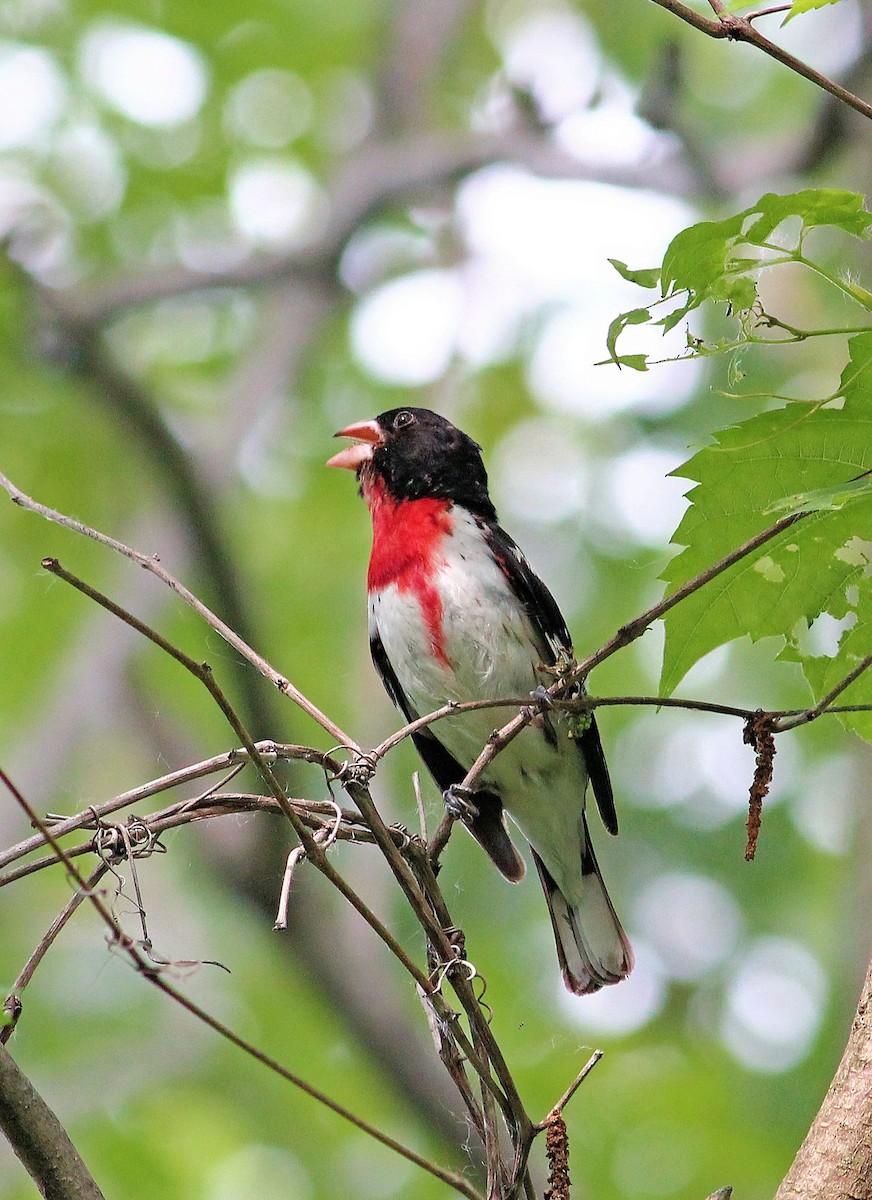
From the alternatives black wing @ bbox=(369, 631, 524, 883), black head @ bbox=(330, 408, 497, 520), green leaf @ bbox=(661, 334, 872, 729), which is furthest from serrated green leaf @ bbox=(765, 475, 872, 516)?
black head @ bbox=(330, 408, 497, 520)

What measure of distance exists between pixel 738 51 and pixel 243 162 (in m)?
4.22

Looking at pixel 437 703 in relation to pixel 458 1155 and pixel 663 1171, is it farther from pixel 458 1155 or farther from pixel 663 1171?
pixel 663 1171

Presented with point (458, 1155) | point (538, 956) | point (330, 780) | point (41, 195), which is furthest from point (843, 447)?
point (41, 195)

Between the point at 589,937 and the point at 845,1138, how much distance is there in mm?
2463

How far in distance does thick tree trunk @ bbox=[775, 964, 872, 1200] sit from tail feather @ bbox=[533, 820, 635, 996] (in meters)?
2.20

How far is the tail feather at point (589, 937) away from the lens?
4453 millimetres

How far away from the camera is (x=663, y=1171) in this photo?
6.71m

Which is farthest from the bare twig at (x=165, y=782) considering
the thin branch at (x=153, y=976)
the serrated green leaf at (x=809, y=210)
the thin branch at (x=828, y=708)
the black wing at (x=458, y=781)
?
the black wing at (x=458, y=781)

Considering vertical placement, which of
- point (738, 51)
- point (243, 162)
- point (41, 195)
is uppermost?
point (738, 51)

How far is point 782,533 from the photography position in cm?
223

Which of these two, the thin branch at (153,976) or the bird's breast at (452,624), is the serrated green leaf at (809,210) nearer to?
the thin branch at (153,976)

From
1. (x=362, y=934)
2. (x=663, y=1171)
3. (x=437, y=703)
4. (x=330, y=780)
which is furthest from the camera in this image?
(x=362, y=934)

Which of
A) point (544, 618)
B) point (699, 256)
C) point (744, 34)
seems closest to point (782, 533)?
point (699, 256)

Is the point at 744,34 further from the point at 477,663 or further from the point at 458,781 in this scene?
the point at 458,781
